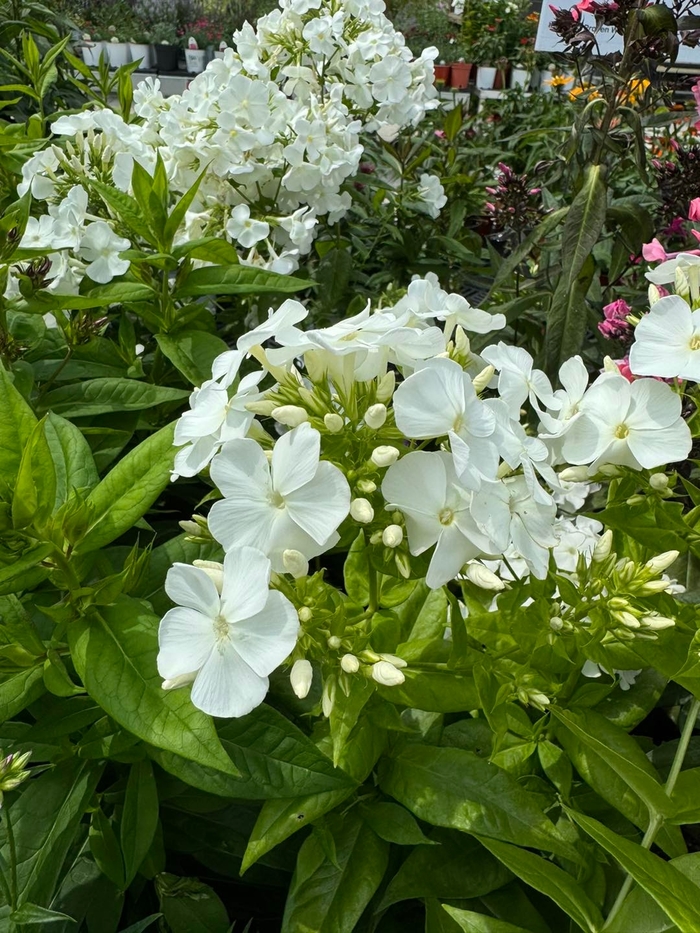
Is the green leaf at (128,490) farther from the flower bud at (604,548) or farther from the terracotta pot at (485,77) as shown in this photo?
the terracotta pot at (485,77)

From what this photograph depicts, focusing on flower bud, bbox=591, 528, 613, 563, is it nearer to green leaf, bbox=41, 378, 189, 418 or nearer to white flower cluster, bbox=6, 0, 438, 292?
green leaf, bbox=41, 378, 189, 418

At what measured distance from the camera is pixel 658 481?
736mm

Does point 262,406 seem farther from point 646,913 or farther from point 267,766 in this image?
point 646,913

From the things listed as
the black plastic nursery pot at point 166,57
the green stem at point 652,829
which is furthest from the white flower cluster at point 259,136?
the black plastic nursery pot at point 166,57

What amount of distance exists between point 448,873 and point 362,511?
1.42 feet

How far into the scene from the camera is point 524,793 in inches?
28.4

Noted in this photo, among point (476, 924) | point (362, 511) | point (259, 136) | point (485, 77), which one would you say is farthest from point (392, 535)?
point (485, 77)

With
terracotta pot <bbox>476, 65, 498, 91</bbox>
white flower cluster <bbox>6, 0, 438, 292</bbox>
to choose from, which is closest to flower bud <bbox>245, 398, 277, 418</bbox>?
white flower cluster <bbox>6, 0, 438, 292</bbox>

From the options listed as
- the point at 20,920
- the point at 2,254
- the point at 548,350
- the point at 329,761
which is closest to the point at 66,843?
the point at 20,920

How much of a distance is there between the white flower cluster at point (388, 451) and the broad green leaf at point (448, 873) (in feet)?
0.91

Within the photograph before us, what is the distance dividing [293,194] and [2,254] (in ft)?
2.36

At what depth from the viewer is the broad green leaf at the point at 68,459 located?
0.78 meters

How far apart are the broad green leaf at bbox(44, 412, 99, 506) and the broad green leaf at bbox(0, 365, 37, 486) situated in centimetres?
7

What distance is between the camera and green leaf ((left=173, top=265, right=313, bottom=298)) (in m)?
1.03
